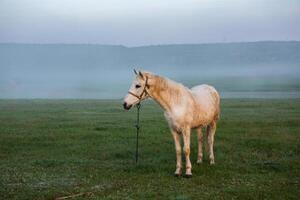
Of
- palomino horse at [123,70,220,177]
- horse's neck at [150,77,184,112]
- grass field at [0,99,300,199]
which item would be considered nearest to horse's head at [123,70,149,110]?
palomino horse at [123,70,220,177]

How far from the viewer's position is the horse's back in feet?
58.4

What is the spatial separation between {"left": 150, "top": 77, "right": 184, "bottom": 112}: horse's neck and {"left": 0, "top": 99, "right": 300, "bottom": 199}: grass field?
2.64 m

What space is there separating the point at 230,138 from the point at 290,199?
12.7 m

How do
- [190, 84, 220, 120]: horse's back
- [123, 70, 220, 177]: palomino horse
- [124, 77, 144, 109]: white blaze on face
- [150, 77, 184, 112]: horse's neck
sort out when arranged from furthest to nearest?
[190, 84, 220, 120]: horse's back → [150, 77, 184, 112]: horse's neck → [123, 70, 220, 177]: palomino horse → [124, 77, 144, 109]: white blaze on face

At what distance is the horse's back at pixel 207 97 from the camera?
1781 centimetres

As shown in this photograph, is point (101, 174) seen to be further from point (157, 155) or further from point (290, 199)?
point (290, 199)

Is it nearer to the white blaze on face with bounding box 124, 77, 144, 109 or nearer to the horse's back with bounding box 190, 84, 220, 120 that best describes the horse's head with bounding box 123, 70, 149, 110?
the white blaze on face with bounding box 124, 77, 144, 109

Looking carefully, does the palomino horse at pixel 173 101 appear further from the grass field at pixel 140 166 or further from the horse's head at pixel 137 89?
the grass field at pixel 140 166

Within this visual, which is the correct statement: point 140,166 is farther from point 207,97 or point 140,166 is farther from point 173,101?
point 207,97

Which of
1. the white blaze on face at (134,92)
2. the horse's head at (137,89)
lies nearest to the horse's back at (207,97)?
the horse's head at (137,89)

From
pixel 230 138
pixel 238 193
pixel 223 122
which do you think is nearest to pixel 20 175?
pixel 238 193

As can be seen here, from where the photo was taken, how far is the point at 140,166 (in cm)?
1798

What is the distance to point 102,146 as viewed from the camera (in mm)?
23906

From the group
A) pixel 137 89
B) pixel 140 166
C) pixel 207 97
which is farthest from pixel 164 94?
pixel 140 166
